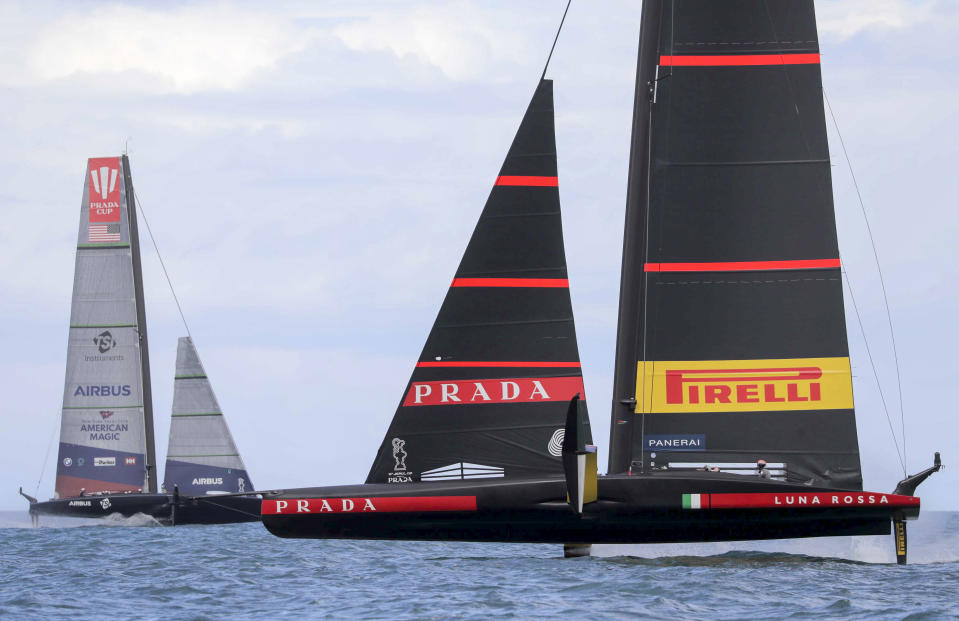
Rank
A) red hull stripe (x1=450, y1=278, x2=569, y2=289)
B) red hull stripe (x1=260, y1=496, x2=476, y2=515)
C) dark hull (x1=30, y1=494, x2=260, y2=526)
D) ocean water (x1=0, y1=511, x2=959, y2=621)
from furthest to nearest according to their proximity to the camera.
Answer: dark hull (x1=30, y1=494, x2=260, y2=526), red hull stripe (x1=450, y1=278, x2=569, y2=289), red hull stripe (x1=260, y1=496, x2=476, y2=515), ocean water (x1=0, y1=511, x2=959, y2=621)

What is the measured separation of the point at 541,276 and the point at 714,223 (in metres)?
2.32

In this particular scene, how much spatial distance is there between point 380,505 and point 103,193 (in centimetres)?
2611

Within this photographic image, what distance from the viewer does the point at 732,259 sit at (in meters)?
17.3

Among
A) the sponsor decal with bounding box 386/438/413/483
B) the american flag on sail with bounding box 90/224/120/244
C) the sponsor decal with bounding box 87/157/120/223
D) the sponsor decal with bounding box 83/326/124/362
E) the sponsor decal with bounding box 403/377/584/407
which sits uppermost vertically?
the sponsor decal with bounding box 87/157/120/223

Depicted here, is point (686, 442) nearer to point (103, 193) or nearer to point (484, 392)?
point (484, 392)

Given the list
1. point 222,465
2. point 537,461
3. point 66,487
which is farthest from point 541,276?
point 66,487

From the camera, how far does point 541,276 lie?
58.0ft

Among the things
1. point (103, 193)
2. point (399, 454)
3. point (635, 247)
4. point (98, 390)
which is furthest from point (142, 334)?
point (635, 247)

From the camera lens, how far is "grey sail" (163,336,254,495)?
130 ft

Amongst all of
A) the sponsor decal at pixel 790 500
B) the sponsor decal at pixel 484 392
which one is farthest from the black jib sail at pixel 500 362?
the sponsor decal at pixel 790 500

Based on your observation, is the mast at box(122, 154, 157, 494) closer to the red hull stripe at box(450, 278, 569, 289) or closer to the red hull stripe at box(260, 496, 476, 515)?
the red hull stripe at box(450, 278, 569, 289)

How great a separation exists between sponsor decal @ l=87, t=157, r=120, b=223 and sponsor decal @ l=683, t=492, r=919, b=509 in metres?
27.5

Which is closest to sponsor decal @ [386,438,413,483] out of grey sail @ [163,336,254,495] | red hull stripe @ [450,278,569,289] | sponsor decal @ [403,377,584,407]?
sponsor decal @ [403,377,584,407]

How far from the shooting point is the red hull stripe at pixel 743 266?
17.3 meters
